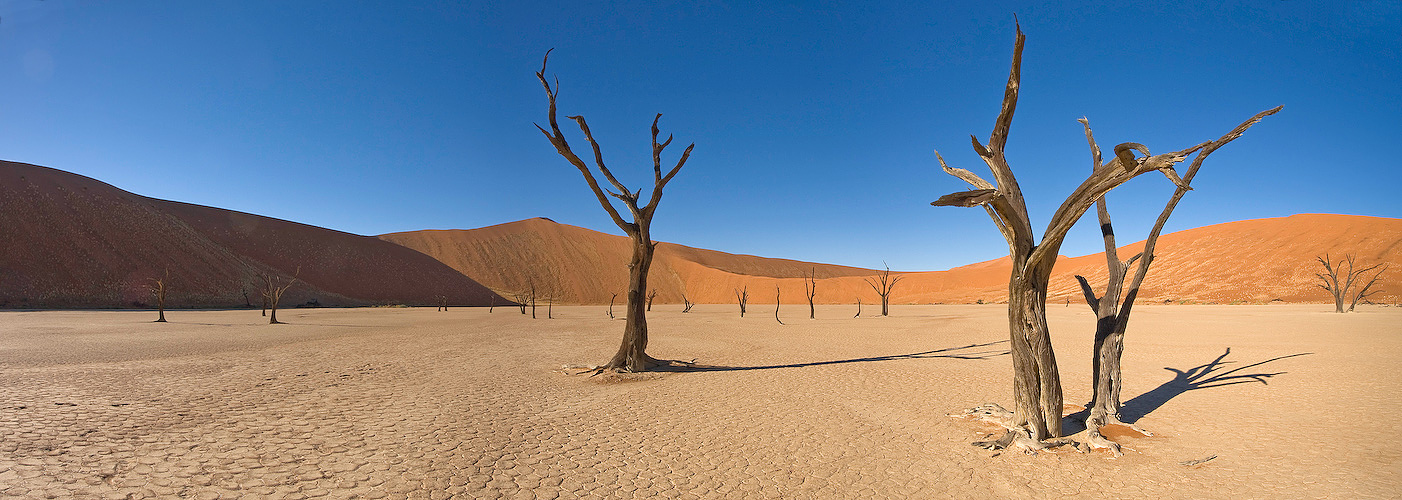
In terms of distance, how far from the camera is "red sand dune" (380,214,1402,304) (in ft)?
167

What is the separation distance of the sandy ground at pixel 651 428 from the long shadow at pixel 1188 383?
0.07 meters

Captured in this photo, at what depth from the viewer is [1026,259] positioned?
5.69 meters

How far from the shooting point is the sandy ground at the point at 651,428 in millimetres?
5035

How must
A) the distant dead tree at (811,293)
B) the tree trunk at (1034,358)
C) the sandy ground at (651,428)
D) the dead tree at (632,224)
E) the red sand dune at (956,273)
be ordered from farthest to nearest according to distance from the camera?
the red sand dune at (956,273), the distant dead tree at (811,293), the dead tree at (632,224), the tree trunk at (1034,358), the sandy ground at (651,428)

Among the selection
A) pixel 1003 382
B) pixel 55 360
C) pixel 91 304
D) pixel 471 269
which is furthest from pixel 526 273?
pixel 1003 382

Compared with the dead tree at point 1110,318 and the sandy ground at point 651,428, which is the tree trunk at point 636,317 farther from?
the dead tree at point 1110,318

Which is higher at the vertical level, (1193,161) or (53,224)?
(53,224)

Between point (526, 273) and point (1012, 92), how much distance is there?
251 feet

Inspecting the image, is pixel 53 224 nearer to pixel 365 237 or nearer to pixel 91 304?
pixel 91 304

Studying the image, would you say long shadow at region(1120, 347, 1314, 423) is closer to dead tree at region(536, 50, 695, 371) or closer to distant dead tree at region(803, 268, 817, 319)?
dead tree at region(536, 50, 695, 371)

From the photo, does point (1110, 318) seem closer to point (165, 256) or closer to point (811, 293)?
point (811, 293)

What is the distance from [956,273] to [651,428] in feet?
292

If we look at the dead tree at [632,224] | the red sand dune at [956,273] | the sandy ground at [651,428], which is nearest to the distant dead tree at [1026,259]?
the sandy ground at [651,428]

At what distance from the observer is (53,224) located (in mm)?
42312
